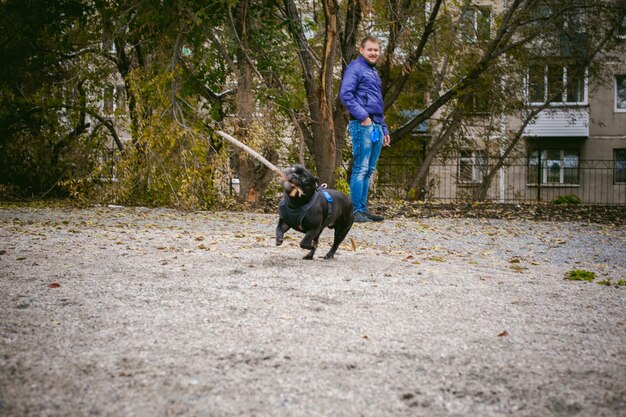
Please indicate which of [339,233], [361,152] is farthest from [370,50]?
Answer: [339,233]

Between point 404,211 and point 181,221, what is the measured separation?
17.7ft

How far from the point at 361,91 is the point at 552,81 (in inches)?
632

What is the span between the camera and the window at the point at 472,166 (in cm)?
2677

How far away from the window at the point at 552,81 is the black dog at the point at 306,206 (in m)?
18.5

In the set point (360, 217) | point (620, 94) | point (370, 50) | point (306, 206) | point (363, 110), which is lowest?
point (360, 217)

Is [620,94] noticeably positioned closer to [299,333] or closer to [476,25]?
[476,25]

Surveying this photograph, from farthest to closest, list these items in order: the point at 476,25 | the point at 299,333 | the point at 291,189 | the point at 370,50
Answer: the point at 476,25
the point at 370,50
the point at 291,189
the point at 299,333

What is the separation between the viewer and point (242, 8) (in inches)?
587

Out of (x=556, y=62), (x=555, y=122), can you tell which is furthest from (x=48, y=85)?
(x=555, y=122)

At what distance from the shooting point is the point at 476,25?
23.0m

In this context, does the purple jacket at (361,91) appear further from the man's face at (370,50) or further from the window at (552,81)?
the window at (552,81)

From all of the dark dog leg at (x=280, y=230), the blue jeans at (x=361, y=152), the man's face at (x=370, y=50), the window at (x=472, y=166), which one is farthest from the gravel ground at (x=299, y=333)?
the window at (x=472, y=166)

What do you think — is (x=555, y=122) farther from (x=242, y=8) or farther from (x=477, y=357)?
(x=477, y=357)

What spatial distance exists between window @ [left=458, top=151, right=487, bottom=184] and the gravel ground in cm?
1866
